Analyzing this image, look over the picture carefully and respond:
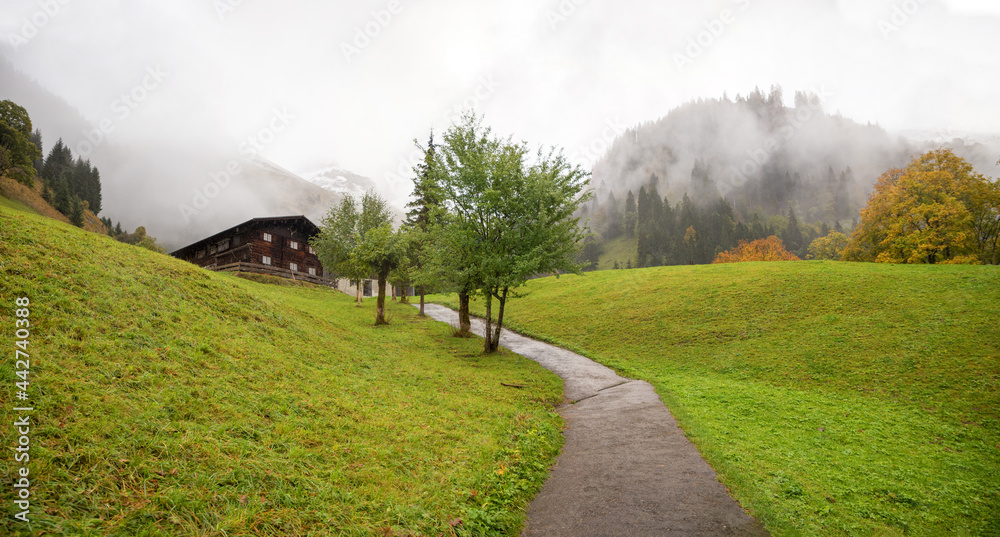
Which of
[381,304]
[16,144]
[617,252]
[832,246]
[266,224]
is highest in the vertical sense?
[16,144]

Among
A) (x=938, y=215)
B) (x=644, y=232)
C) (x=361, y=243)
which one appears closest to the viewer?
(x=361, y=243)

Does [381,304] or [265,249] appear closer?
[381,304]

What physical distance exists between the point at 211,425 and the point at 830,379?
2224 centimetres

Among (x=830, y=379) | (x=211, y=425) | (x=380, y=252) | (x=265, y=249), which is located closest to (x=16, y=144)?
(x=265, y=249)

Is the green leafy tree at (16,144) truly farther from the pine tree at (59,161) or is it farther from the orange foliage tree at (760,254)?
the orange foliage tree at (760,254)

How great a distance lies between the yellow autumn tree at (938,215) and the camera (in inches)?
1433

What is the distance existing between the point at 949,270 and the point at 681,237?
112 metres

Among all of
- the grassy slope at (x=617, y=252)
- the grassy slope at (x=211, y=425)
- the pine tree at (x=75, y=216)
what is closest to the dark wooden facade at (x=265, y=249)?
the pine tree at (x=75, y=216)

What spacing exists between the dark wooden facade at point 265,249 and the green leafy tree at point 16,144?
83.3ft

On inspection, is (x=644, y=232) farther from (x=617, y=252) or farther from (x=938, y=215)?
(x=938, y=215)

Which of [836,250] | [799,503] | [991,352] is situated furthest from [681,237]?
[799,503]

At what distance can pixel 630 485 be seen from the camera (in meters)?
8.00

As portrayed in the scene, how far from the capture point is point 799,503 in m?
7.18

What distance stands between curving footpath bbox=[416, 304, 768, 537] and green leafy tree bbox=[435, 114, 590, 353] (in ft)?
31.5
